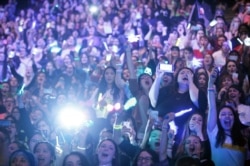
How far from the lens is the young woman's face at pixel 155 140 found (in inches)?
204

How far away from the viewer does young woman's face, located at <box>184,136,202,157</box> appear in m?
4.86

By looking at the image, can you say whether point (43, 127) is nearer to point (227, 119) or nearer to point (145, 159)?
point (145, 159)

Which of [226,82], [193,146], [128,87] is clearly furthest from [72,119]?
[226,82]

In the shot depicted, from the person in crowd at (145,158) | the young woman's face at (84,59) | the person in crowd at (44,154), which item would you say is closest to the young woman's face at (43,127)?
the person in crowd at (44,154)

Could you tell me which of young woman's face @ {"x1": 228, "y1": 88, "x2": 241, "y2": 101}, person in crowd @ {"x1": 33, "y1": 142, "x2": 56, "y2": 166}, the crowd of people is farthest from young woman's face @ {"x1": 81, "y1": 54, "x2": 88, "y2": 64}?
person in crowd @ {"x1": 33, "y1": 142, "x2": 56, "y2": 166}

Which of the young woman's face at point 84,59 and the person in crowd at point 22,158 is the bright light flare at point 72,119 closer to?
the person in crowd at point 22,158

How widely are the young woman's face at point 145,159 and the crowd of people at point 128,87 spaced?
0.4 inches

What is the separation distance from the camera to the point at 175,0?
10.9m

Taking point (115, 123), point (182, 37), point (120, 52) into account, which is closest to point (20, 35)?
point (120, 52)

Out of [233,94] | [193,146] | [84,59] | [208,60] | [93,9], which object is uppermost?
[93,9]

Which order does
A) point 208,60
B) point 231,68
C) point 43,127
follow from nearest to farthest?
point 43,127, point 231,68, point 208,60

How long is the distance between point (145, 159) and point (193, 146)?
52 cm

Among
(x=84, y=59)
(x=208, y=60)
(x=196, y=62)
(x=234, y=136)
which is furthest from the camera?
(x=84, y=59)

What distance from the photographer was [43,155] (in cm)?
512
